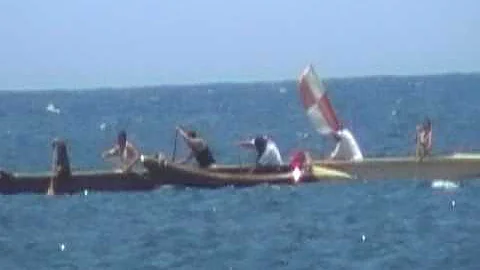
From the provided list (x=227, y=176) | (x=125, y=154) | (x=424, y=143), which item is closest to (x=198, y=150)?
(x=227, y=176)

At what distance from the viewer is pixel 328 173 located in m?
40.2

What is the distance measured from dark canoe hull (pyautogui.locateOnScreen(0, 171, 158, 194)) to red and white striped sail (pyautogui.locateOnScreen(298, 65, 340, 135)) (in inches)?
205

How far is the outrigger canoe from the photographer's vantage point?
39.7m

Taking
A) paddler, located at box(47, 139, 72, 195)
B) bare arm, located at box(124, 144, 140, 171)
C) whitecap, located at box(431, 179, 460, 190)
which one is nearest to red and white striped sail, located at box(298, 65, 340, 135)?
whitecap, located at box(431, 179, 460, 190)

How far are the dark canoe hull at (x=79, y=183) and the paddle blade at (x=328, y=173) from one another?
139 inches

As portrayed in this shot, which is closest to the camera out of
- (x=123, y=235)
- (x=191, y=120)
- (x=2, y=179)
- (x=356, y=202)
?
(x=123, y=235)

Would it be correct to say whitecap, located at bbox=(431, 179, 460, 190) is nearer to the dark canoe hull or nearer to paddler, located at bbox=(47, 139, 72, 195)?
the dark canoe hull

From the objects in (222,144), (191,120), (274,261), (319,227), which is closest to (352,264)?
(274,261)

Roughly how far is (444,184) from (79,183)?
25.4 feet

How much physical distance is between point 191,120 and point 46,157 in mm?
45930

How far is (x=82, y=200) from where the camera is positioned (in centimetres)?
3972

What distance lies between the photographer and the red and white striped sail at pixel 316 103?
143ft

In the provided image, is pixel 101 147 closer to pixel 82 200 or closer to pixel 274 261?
pixel 82 200

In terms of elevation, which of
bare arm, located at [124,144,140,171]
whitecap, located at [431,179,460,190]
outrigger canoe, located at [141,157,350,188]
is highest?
bare arm, located at [124,144,140,171]
